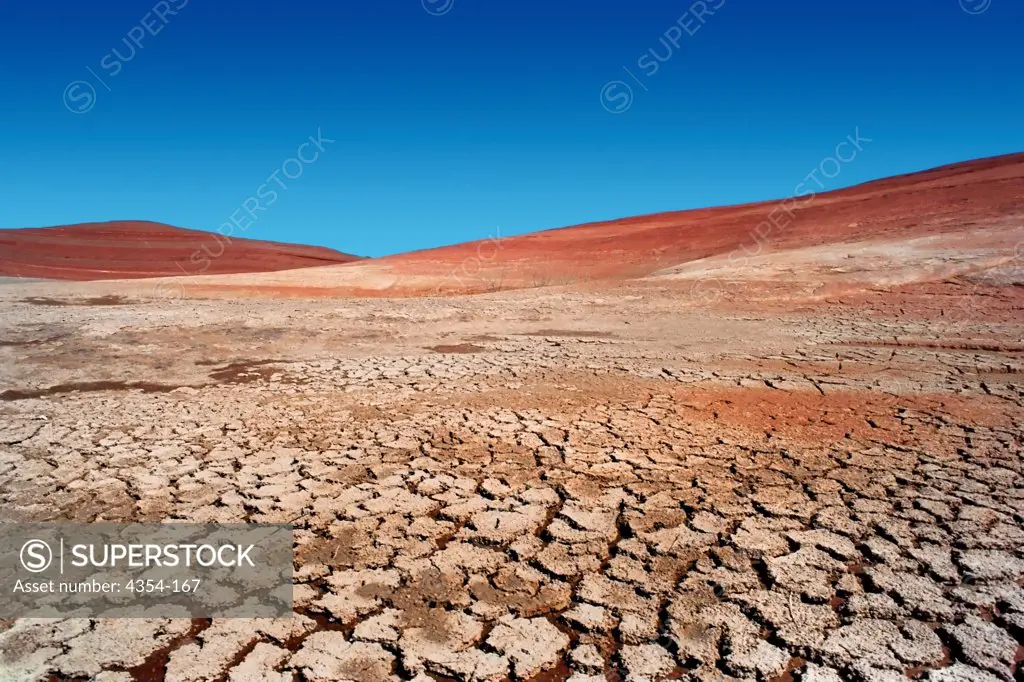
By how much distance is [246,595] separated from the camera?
7.24ft

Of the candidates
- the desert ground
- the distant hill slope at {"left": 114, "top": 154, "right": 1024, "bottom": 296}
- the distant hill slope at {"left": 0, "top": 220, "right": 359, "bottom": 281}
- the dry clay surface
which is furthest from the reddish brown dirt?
the distant hill slope at {"left": 0, "top": 220, "right": 359, "bottom": 281}

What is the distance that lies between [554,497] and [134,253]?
2974cm

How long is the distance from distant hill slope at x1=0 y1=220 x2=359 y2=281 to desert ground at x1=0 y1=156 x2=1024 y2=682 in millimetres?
21080

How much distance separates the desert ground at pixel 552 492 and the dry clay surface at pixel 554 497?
0.01 m

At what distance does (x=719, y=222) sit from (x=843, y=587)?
17.7 m

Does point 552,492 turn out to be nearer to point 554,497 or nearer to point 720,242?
point 554,497

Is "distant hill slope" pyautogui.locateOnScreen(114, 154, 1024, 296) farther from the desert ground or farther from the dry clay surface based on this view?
the dry clay surface

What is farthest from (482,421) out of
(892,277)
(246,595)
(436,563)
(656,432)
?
(892,277)

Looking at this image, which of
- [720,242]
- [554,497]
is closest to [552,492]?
[554,497]

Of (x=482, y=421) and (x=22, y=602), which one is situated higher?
(x=482, y=421)

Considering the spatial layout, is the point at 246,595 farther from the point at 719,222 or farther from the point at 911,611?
the point at 719,222

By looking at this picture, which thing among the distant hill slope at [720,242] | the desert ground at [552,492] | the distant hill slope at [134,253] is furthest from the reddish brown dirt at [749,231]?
the distant hill slope at [134,253]

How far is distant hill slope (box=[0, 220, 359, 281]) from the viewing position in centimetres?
2436

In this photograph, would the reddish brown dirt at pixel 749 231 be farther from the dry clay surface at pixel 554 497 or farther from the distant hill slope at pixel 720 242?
the dry clay surface at pixel 554 497
